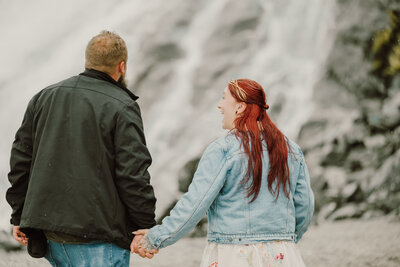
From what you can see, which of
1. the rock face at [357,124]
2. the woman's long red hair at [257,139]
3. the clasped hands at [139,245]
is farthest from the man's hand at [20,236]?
the rock face at [357,124]

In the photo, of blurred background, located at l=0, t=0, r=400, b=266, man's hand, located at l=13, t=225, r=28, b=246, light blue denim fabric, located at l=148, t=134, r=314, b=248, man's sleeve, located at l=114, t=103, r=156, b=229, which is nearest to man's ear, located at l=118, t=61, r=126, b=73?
man's sleeve, located at l=114, t=103, r=156, b=229

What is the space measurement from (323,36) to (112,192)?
22.0ft

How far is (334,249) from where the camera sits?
577cm

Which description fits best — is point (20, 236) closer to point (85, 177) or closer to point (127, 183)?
point (85, 177)

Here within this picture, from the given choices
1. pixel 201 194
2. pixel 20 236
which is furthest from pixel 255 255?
pixel 20 236

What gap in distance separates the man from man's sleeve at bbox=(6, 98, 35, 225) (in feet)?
0.07

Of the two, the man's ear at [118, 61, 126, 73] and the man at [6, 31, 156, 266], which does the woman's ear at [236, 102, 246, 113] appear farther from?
the man's ear at [118, 61, 126, 73]

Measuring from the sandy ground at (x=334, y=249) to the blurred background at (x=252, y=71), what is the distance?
0.41 metres

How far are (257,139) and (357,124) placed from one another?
5.60 m

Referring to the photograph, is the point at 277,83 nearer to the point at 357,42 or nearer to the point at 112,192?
the point at 357,42

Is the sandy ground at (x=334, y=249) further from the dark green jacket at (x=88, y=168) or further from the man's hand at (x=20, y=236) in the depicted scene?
the dark green jacket at (x=88, y=168)

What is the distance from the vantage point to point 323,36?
8.59 metres

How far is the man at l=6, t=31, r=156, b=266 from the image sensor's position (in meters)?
2.60

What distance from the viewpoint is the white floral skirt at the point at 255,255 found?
2.44 metres
